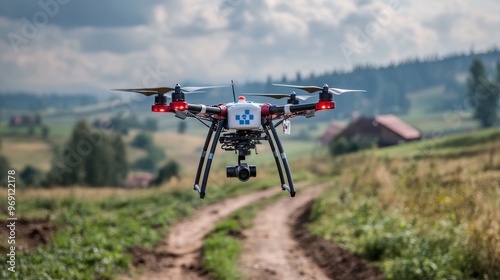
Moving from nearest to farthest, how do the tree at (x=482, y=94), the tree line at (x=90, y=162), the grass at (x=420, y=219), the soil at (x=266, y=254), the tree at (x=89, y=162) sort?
the grass at (x=420, y=219), the soil at (x=266, y=254), the tree line at (x=90, y=162), the tree at (x=89, y=162), the tree at (x=482, y=94)

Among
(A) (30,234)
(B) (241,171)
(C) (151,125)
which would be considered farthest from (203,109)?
(C) (151,125)

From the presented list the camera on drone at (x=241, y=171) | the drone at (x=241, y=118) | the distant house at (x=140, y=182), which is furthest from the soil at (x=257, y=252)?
the camera on drone at (x=241, y=171)

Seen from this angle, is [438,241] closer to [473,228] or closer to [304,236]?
[473,228]

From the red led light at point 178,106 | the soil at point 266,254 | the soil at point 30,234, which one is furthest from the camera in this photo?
the soil at point 266,254

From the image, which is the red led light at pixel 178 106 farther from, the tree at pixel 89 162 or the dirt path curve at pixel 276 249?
the tree at pixel 89 162

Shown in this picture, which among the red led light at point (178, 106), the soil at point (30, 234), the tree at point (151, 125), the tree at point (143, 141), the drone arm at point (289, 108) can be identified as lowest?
the tree at point (143, 141)
